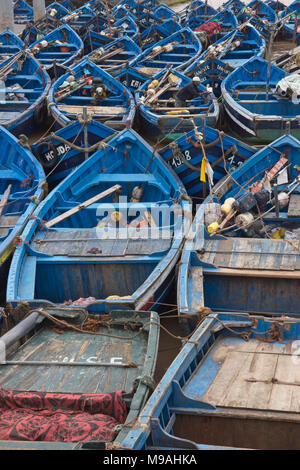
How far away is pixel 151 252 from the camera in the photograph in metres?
9.73

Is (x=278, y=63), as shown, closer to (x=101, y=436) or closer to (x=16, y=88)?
(x=16, y=88)

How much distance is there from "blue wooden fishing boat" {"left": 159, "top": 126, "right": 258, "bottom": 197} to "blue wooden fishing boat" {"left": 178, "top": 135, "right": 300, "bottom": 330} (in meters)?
1.19

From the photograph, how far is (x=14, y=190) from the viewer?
1290 centimetres

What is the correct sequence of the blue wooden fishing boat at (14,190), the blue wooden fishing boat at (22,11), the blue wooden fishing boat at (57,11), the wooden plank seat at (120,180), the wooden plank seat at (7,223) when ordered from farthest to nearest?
1. the blue wooden fishing boat at (22,11)
2. the blue wooden fishing boat at (57,11)
3. the wooden plank seat at (120,180)
4. the wooden plank seat at (7,223)
5. the blue wooden fishing boat at (14,190)

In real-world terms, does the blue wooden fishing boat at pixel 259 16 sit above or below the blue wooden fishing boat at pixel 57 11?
below

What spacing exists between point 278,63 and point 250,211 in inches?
444

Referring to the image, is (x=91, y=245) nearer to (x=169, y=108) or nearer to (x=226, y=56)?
(x=169, y=108)

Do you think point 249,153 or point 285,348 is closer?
point 285,348

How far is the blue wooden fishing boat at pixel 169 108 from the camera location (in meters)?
14.1

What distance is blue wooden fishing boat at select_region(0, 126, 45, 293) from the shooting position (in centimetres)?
1007

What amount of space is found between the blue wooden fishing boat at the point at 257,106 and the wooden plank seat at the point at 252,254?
11.9 feet

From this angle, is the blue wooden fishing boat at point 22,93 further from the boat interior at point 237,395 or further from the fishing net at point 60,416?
the fishing net at point 60,416

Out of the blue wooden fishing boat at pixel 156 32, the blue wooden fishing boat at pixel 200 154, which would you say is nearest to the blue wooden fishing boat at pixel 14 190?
the blue wooden fishing boat at pixel 200 154
